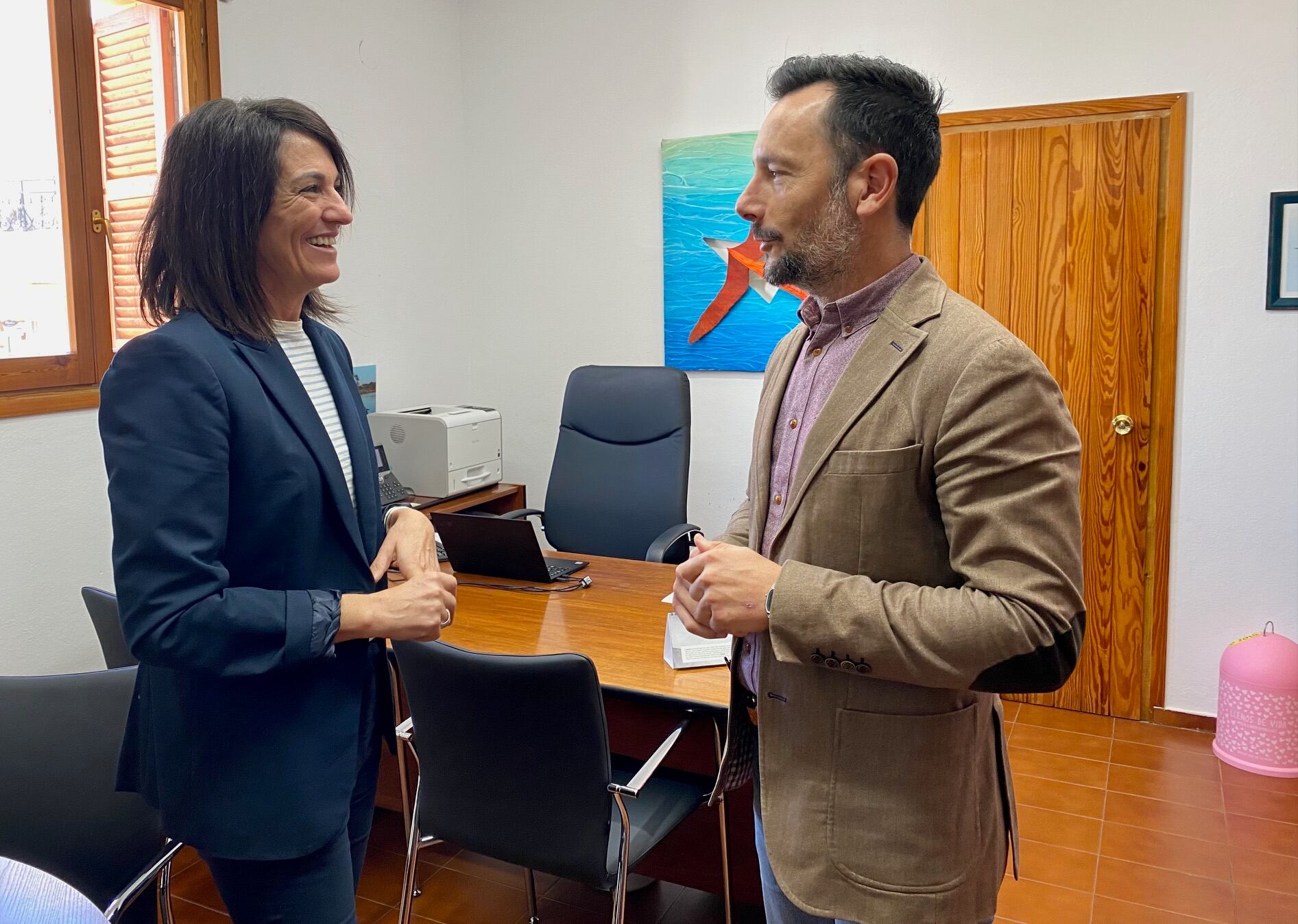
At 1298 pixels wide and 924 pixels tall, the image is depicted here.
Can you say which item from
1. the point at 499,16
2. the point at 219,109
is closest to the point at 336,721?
the point at 219,109

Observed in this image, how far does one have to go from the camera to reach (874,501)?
1160mm

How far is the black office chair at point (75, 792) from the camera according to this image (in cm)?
167

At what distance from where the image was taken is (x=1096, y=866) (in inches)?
105

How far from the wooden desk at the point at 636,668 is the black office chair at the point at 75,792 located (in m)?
0.71

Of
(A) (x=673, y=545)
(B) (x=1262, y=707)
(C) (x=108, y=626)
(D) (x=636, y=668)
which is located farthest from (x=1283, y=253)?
(C) (x=108, y=626)

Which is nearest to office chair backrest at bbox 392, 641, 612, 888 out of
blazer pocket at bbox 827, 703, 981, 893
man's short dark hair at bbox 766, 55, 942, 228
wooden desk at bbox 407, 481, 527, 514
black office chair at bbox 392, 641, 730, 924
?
black office chair at bbox 392, 641, 730, 924

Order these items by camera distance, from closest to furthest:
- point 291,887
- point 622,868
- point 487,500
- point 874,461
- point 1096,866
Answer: point 874,461
point 291,887
point 622,868
point 1096,866
point 487,500

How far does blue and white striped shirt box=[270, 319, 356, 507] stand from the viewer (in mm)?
1374

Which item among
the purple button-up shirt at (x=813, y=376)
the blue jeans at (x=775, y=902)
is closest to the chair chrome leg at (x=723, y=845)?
the blue jeans at (x=775, y=902)

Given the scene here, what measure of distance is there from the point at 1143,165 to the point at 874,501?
2.86 metres

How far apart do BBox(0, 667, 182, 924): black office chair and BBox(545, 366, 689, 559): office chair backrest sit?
200 cm

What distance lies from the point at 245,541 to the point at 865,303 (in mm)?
834

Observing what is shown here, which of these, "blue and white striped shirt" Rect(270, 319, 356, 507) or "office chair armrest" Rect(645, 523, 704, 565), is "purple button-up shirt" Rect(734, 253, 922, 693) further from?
"office chair armrest" Rect(645, 523, 704, 565)

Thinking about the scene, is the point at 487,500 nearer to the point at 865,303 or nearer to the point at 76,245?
the point at 76,245
